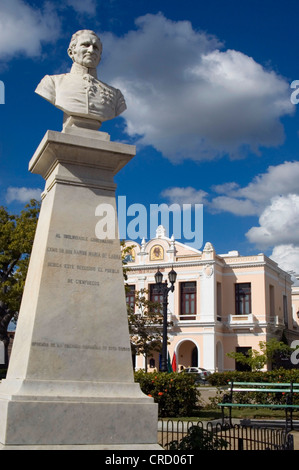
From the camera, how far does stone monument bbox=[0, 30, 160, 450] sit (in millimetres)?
5762

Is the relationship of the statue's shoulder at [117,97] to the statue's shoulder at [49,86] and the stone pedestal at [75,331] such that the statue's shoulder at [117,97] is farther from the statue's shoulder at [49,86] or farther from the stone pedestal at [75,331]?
the stone pedestal at [75,331]

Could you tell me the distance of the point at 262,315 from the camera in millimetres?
42844

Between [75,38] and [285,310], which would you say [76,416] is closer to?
[75,38]

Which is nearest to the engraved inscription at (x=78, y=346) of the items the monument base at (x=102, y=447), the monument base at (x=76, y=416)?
the monument base at (x=76, y=416)

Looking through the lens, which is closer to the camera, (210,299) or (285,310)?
(210,299)

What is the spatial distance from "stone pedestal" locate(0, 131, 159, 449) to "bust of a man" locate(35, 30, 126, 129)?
0.42m

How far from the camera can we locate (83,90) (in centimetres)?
732

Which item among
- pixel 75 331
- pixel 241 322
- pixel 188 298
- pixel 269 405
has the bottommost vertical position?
pixel 269 405

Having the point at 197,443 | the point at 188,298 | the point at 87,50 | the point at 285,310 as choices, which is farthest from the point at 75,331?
the point at 285,310

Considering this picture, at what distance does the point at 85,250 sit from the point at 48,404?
6.08 ft

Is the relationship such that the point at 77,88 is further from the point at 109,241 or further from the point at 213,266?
the point at 213,266

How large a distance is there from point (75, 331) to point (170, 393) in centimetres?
672
